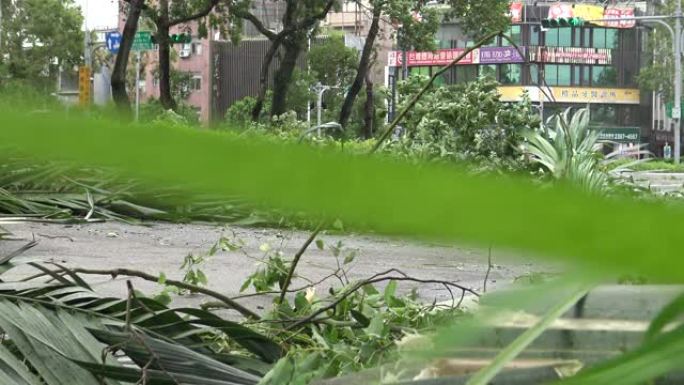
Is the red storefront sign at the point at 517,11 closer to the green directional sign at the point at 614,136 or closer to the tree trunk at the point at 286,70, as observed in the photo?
the green directional sign at the point at 614,136

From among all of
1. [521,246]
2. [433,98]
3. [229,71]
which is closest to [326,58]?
[433,98]

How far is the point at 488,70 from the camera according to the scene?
5109mm

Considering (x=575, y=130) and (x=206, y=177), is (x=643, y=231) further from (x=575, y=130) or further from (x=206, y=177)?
(x=575, y=130)

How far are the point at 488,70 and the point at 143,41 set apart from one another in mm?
3825

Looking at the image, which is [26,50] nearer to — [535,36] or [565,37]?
[535,36]

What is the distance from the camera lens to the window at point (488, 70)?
499 cm

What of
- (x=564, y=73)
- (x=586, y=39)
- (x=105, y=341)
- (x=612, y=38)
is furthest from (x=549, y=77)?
(x=612, y=38)

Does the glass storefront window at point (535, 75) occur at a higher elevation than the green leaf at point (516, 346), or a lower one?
higher

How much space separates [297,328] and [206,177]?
1.13m

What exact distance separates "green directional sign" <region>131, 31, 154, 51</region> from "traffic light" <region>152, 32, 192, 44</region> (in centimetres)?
1

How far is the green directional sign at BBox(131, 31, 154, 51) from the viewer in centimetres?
141

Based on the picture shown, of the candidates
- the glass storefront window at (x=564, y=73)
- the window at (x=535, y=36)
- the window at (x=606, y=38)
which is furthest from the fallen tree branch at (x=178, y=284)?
the window at (x=606, y=38)

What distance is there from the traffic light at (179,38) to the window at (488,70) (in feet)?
11.3

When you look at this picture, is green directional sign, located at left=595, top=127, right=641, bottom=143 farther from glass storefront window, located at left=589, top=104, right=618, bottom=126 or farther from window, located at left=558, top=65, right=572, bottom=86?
window, located at left=558, top=65, right=572, bottom=86
